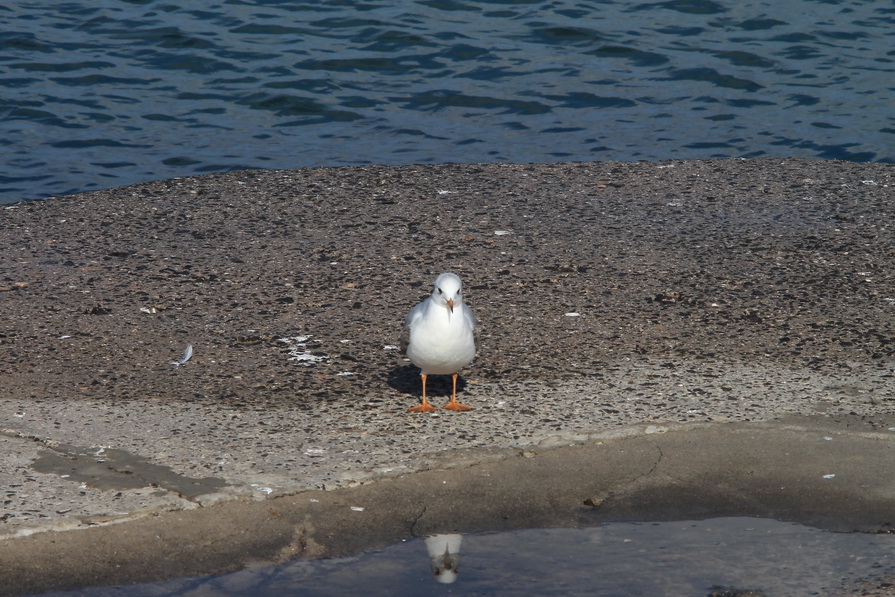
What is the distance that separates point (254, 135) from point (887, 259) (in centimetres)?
709

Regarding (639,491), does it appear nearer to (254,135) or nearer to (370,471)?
(370,471)

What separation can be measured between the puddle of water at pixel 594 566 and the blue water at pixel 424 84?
7142mm

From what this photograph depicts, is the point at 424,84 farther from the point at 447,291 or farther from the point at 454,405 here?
the point at 454,405

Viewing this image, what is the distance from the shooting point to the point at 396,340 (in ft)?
20.5

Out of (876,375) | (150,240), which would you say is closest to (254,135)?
(150,240)

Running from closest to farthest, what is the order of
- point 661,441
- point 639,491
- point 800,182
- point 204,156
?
1. point 639,491
2. point 661,441
3. point 800,182
4. point 204,156

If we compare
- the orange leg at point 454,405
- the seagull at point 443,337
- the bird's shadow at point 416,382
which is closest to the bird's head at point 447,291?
the seagull at point 443,337

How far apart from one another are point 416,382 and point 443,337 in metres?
0.57

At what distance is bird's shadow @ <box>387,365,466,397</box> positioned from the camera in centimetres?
570

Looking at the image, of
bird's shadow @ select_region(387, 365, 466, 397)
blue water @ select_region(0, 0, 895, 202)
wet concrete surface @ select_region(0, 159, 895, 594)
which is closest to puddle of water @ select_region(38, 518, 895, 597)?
wet concrete surface @ select_region(0, 159, 895, 594)

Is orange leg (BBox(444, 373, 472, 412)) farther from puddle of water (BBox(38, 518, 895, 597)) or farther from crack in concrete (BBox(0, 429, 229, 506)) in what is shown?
crack in concrete (BBox(0, 429, 229, 506))

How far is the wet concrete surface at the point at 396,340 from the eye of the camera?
4504 mm

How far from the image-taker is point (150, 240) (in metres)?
7.84

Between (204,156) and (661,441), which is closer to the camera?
(661,441)
